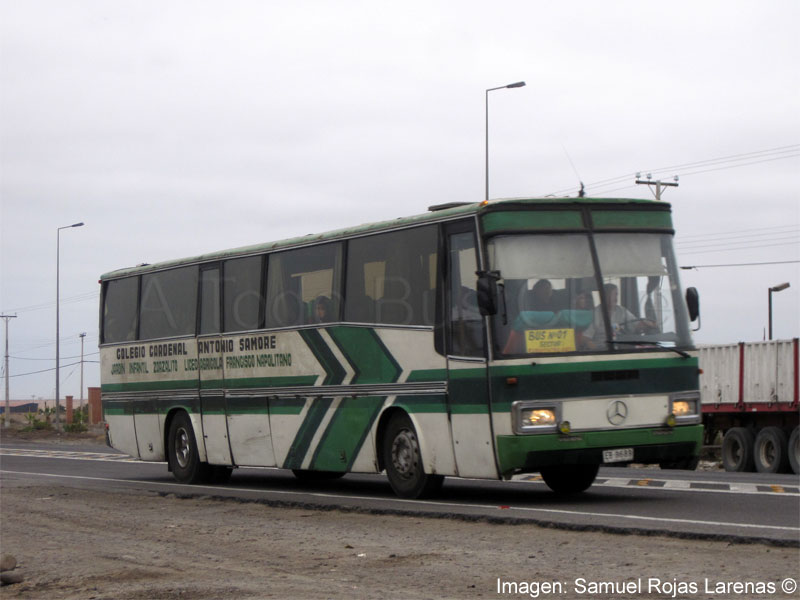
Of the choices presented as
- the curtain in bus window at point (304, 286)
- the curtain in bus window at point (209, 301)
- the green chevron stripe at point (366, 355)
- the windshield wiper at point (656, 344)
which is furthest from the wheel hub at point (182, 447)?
the windshield wiper at point (656, 344)

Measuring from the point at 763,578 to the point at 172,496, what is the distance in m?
10.3

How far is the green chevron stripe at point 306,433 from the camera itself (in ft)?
56.2

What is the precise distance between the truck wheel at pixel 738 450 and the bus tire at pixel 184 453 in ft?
42.4

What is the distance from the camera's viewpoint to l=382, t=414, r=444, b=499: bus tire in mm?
15266

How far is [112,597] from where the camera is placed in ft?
28.8

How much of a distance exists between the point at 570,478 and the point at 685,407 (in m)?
2.07

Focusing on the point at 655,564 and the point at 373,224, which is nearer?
the point at 655,564

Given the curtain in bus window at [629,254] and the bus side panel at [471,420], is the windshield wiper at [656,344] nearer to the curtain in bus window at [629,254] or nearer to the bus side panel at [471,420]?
the curtain in bus window at [629,254]

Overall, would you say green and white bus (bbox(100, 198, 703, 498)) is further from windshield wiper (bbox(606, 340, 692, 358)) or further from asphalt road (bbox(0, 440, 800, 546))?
asphalt road (bbox(0, 440, 800, 546))

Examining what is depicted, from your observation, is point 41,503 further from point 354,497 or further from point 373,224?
point 373,224

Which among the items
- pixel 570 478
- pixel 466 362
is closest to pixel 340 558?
pixel 466 362

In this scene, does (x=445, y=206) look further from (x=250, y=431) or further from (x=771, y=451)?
A: (x=771, y=451)

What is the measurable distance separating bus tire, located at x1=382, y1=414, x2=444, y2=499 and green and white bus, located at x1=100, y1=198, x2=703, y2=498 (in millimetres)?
24

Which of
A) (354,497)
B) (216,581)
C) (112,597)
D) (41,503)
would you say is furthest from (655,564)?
(41,503)
